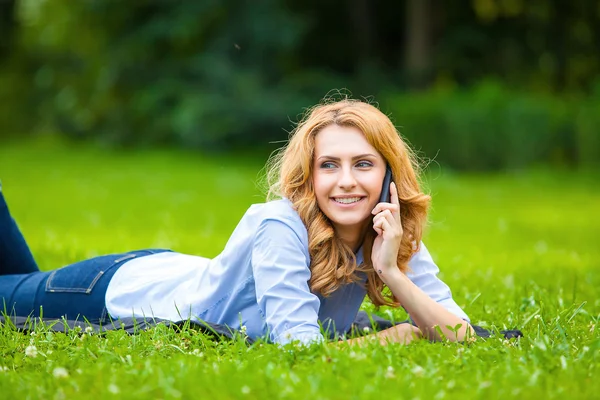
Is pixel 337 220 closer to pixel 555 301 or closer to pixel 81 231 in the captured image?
pixel 555 301

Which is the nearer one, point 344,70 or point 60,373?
point 60,373

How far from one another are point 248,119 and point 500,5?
27.4 ft

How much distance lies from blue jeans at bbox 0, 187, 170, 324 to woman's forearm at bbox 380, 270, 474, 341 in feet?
5.60

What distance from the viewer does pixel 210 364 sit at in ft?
11.8

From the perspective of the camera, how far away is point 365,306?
5.38 metres

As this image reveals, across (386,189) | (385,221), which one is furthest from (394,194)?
(385,221)

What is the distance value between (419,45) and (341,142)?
20828 mm

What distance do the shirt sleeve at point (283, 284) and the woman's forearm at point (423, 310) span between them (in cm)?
42

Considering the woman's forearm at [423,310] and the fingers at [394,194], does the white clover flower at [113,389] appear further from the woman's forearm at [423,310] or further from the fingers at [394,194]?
the fingers at [394,194]

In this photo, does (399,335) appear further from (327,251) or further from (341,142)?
(341,142)

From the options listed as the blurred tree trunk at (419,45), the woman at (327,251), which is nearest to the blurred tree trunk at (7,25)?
the blurred tree trunk at (419,45)

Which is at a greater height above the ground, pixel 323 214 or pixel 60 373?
pixel 323 214

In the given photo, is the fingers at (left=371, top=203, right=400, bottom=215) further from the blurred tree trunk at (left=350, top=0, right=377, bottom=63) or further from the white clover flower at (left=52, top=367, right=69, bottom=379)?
the blurred tree trunk at (left=350, top=0, right=377, bottom=63)

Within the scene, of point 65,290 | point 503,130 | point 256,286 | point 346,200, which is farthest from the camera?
point 503,130
